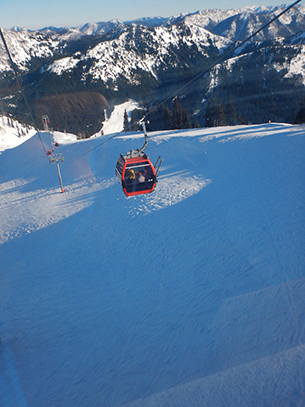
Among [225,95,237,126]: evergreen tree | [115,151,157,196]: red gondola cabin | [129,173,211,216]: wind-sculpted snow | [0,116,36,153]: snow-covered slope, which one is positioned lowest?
[129,173,211,216]: wind-sculpted snow

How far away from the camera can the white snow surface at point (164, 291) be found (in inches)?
361

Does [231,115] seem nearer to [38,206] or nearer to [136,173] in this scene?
[38,206]

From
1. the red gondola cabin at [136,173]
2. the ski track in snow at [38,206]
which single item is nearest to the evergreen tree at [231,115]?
the ski track in snow at [38,206]

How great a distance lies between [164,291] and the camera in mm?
13008

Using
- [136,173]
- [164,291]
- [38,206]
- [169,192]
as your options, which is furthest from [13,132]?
[164,291]

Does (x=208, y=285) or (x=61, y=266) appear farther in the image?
(x=61, y=266)

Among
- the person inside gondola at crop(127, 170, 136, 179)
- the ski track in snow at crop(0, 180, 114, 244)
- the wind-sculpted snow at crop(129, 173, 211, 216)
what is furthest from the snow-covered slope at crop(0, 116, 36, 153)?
the person inside gondola at crop(127, 170, 136, 179)

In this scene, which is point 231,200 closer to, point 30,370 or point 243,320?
point 243,320

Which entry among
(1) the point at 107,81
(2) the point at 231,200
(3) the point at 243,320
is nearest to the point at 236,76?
(1) the point at 107,81

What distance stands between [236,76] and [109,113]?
246 feet

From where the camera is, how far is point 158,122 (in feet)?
257

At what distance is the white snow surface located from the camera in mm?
9180

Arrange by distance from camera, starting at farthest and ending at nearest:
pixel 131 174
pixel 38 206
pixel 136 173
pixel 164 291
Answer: pixel 38 206 → pixel 136 173 → pixel 131 174 → pixel 164 291

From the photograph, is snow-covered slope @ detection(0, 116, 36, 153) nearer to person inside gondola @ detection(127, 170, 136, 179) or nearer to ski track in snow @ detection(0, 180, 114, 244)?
Answer: ski track in snow @ detection(0, 180, 114, 244)
